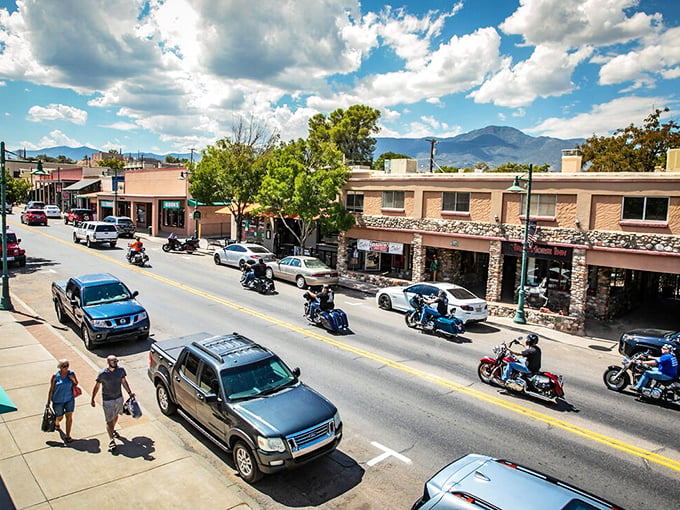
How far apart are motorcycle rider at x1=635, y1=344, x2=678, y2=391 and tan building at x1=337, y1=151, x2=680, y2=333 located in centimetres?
729

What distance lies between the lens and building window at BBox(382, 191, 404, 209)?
26203 millimetres

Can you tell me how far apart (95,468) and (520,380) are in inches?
369

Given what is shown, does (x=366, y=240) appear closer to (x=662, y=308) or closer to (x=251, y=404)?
(x=662, y=308)

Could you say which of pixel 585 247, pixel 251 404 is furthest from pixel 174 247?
pixel 251 404

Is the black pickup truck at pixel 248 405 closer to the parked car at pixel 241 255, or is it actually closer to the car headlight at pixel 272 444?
the car headlight at pixel 272 444

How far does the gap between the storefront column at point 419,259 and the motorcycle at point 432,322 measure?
22.4 ft

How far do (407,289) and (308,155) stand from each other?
12427 millimetres

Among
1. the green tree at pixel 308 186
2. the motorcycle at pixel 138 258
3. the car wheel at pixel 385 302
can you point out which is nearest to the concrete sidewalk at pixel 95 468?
the car wheel at pixel 385 302

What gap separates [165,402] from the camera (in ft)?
32.3

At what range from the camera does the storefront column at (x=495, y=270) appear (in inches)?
877

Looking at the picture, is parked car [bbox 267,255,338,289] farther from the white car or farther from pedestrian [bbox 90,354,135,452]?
pedestrian [bbox 90,354,135,452]

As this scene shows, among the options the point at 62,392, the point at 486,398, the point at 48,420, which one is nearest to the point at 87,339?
the point at 48,420

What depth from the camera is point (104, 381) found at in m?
8.35

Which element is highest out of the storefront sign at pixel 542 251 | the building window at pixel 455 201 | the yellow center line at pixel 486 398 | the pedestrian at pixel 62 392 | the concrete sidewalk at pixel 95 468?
the building window at pixel 455 201
